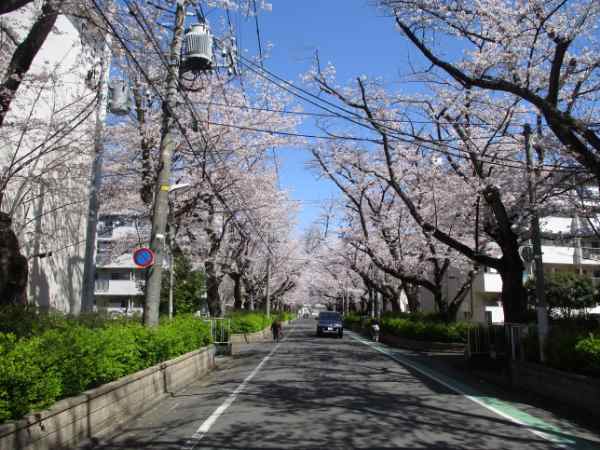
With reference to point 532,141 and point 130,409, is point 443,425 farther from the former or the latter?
point 532,141

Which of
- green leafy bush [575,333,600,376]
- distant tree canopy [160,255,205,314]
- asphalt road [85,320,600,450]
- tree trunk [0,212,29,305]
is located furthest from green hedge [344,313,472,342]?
tree trunk [0,212,29,305]

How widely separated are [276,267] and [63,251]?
1294 inches

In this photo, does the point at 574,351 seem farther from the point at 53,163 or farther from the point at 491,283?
the point at 491,283

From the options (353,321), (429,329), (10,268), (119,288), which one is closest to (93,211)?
(10,268)

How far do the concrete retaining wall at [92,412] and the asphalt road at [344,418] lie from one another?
248mm

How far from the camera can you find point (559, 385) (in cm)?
1015

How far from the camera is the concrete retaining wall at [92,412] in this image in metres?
5.12

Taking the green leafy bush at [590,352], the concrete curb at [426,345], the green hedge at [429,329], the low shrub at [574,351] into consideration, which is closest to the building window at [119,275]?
the green hedge at [429,329]

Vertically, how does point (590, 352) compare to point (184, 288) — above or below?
below

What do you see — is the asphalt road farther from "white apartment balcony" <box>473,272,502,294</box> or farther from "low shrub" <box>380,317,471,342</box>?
"white apartment balcony" <box>473,272,502,294</box>

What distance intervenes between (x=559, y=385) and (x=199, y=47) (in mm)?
9921

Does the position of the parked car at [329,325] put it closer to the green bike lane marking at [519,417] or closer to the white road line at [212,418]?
the green bike lane marking at [519,417]

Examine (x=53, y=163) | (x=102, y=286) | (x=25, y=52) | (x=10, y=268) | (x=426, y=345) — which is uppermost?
(x=25, y=52)

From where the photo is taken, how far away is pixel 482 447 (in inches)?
252
